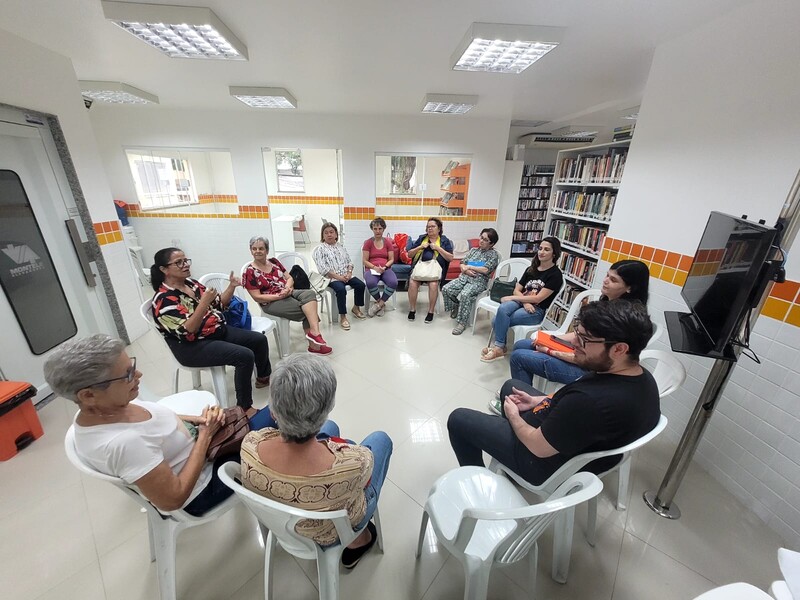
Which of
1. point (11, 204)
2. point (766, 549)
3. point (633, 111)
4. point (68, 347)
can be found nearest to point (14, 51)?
point (11, 204)

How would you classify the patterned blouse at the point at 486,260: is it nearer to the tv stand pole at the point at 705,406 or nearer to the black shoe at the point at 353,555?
the tv stand pole at the point at 705,406

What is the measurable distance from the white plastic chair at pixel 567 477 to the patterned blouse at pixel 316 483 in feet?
2.51

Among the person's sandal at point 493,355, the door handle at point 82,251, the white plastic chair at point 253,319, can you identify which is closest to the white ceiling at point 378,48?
the door handle at point 82,251

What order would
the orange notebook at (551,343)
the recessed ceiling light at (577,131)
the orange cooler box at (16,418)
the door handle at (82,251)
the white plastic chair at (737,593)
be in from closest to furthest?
1. the white plastic chair at (737,593)
2. the orange cooler box at (16,418)
3. the orange notebook at (551,343)
4. the door handle at (82,251)
5. the recessed ceiling light at (577,131)

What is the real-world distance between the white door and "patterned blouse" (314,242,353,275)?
2.14 m

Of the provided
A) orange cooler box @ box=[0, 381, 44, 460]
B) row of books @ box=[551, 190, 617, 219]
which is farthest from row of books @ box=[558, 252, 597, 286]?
orange cooler box @ box=[0, 381, 44, 460]

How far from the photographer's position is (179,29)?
6.75 ft

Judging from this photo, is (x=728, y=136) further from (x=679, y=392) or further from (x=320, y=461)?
(x=320, y=461)

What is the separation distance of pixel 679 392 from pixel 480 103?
3818 millimetres

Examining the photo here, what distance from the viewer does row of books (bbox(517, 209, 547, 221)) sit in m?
6.78

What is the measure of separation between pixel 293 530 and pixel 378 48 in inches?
122

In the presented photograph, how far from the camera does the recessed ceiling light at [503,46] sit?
2.03 m

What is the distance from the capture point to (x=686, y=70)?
2.05m

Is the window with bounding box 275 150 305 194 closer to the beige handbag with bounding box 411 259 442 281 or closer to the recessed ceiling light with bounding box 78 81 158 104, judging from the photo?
the recessed ceiling light with bounding box 78 81 158 104
